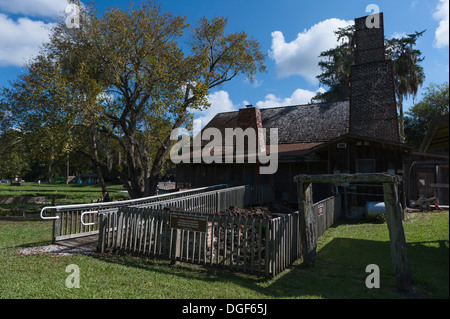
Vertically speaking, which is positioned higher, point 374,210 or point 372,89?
point 372,89

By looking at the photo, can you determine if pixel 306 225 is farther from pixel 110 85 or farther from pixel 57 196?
pixel 57 196

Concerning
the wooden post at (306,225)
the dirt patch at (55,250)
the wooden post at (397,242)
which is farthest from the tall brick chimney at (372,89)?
the dirt patch at (55,250)

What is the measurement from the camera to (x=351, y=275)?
6.13m

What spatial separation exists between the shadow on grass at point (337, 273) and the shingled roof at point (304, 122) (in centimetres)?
1317

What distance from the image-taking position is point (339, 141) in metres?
14.8

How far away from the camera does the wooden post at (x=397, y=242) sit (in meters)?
5.21

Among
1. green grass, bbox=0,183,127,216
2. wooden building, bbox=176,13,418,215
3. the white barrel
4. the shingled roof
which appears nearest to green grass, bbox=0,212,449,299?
the white barrel

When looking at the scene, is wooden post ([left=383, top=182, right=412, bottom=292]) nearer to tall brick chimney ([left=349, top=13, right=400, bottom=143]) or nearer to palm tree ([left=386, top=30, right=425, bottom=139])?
tall brick chimney ([left=349, top=13, right=400, bottom=143])

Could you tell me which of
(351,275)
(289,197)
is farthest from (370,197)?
(351,275)

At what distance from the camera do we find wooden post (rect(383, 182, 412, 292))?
17.1 ft

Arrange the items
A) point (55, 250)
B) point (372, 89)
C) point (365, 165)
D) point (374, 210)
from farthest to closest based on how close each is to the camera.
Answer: point (372, 89), point (365, 165), point (374, 210), point (55, 250)

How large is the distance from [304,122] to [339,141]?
26.4ft

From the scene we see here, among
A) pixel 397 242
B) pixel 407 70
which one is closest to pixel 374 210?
pixel 397 242
